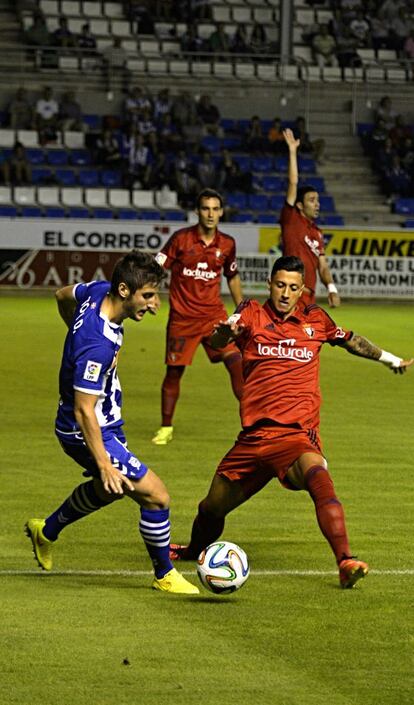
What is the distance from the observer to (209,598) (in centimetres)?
705

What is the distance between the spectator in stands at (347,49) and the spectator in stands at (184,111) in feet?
18.3

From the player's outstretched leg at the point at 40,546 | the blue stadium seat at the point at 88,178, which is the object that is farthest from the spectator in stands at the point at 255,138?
the player's outstretched leg at the point at 40,546

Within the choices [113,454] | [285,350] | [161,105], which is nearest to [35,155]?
[161,105]

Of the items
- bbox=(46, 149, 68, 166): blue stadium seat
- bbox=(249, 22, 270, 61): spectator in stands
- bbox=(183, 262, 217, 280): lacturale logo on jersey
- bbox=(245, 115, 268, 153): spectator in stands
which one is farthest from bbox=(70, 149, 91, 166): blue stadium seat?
bbox=(183, 262, 217, 280): lacturale logo on jersey

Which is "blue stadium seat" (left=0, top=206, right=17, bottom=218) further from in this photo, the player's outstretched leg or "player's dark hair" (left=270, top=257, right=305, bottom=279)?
the player's outstretched leg

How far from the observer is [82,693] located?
534cm

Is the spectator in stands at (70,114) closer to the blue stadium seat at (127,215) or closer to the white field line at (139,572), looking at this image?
the blue stadium seat at (127,215)

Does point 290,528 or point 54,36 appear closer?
point 290,528

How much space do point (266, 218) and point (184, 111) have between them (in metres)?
3.57

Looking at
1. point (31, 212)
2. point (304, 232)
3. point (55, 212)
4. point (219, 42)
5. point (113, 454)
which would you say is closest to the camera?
point (113, 454)

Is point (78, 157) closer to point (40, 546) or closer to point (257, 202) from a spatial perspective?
point (257, 202)

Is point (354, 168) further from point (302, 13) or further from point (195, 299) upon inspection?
point (195, 299)

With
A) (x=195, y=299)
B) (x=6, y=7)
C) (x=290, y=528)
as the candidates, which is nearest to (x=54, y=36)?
(x=6, y=7)

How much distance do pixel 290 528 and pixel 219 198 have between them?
4.17 meters
